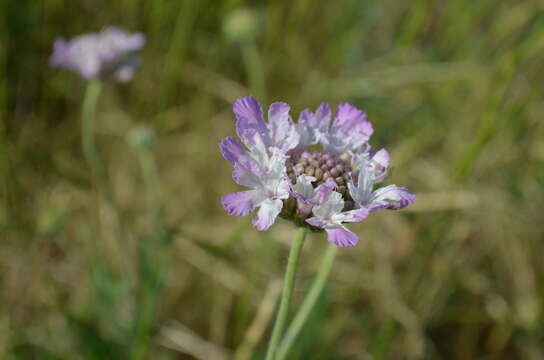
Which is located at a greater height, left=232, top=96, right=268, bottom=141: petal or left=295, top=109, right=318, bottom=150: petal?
left=295, top=109, right=318, bottom=150: petal

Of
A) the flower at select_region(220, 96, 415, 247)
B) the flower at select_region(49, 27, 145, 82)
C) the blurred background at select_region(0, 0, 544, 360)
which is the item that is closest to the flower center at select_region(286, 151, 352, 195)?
the flower at select_region(220, 96, 415, 247)

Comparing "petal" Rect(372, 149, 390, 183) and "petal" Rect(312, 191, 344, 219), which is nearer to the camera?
"petal" Rect(312, 191, 344, 219)

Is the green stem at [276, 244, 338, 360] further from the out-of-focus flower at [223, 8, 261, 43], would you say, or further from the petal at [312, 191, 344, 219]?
the out-of-focus flower at [223, 8, 261, 43]

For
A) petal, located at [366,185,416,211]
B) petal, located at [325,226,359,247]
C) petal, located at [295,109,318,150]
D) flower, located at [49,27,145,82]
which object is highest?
flower, located at [49,27,145,82]

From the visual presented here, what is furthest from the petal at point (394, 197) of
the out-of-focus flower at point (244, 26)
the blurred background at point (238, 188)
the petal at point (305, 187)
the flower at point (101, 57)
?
the out-of-focus flower at point (244, 26)

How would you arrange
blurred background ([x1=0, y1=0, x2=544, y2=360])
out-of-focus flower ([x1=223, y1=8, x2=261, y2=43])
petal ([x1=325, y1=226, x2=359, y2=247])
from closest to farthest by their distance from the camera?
petal ([x1=325, y1=226, x2=359, y2=247]), blurred background ([x1=0, y1=0, x2=544, y2=360]), out-of-focus flower ([x1=223, y1=8, x2=261, y2=43])

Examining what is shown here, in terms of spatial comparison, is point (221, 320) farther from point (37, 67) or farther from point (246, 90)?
point (37, 67)

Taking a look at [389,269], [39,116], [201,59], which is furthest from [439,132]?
[39,116]
